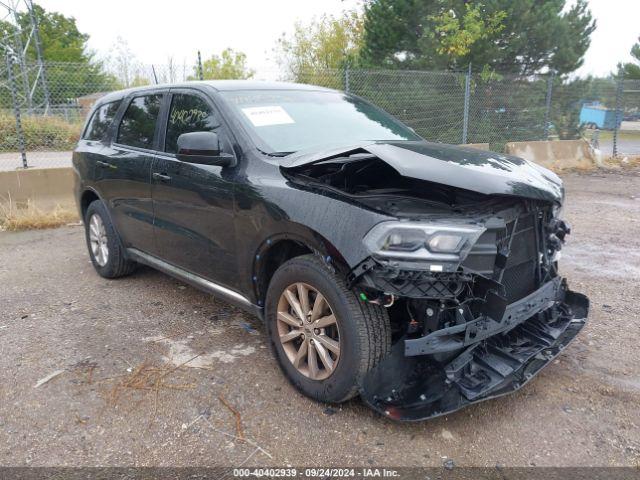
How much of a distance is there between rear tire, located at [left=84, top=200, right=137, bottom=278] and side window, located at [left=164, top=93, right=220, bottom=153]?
1.31 m

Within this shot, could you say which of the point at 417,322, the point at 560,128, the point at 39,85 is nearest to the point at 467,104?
the point at 560,128

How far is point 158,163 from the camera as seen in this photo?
12.9ft

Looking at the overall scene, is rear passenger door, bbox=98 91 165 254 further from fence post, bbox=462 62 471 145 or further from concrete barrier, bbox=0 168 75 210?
fence post, bbox=462 62 471 145

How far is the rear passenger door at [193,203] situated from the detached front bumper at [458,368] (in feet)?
4.26

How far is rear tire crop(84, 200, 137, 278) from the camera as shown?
4812mm

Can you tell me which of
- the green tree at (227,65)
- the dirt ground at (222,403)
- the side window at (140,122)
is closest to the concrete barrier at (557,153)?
the dirt ground at (222,403)

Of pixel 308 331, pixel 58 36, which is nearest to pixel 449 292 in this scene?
pixel 308 331

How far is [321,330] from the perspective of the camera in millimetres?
2795

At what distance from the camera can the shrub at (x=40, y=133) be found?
30.6 ft

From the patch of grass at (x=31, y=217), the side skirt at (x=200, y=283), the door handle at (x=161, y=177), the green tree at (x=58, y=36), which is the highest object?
the green tree at (x=58, y=36)

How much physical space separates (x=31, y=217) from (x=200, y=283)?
4973mm

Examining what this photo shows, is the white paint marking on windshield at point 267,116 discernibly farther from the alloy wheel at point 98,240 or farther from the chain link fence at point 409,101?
the chain link fence at point 409,101

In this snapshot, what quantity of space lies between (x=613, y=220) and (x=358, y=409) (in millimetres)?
5941

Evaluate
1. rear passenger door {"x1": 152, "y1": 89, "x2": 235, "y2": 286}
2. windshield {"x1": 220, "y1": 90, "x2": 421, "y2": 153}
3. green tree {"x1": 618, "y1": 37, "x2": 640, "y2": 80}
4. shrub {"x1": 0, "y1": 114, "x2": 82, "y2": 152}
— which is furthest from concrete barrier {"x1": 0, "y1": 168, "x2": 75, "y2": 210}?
green tree {"x1": 618, "y1": 37, "x2": 640, "y2": 80}
